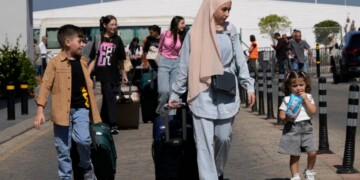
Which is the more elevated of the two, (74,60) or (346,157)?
(74,60)

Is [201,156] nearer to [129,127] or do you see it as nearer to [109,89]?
[109,89]

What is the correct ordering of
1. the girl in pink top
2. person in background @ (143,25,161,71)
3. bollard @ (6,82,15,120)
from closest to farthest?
1. the girl in pink top
2. person in background @ (143,25,161,71)
3. bollard @ (6,82,15,120)

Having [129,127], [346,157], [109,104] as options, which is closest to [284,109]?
[346,157]

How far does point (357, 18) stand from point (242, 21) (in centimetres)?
1258

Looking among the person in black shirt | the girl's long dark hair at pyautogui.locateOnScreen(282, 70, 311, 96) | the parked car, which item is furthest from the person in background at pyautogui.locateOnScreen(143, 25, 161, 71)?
the parked car

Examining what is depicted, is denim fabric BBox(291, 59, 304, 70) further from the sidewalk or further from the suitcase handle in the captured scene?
the suitcase handle

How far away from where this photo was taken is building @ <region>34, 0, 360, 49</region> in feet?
318

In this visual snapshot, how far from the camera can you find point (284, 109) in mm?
10734

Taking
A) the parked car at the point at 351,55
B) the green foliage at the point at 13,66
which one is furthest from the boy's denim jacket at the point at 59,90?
the parked car at the point at 351,55

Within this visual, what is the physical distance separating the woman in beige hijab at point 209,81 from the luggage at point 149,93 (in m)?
9.82

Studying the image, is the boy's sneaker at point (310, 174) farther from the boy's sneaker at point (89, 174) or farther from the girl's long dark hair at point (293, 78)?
the boy's sneaker at point (89, 174)

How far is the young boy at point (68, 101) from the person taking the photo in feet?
32.3

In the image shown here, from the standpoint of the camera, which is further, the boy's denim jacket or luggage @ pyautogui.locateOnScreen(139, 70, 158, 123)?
luggage @ pyautogui.locateOnScreen(139, 70, 158, 123)

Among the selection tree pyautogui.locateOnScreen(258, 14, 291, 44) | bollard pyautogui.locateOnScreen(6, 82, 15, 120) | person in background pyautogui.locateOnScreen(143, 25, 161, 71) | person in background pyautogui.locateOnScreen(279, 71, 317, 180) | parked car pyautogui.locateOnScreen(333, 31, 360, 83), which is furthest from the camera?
tree pyautogui.locateOnScreen(258, 14, 291, 44)
